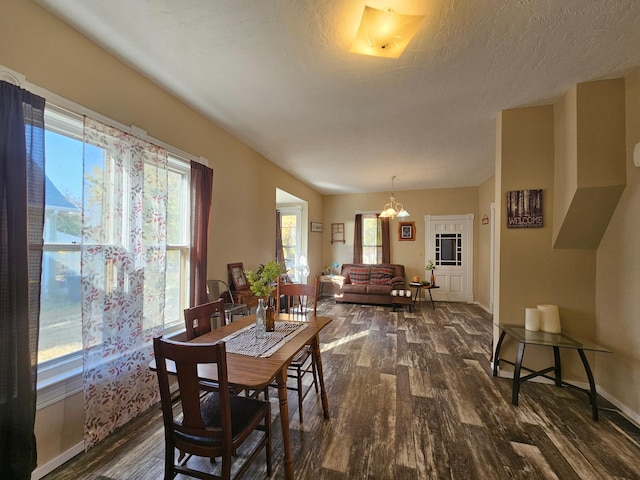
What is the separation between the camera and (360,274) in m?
6.59

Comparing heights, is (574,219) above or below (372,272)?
above

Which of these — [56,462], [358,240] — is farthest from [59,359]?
[358,240]

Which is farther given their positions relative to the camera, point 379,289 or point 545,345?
point 379,289

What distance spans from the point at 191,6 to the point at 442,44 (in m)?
1.62

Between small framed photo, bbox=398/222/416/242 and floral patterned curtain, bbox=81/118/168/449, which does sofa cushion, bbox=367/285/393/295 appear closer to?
small framed photo, bbox=398/222/416/242

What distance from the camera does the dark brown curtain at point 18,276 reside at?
134 centimetres

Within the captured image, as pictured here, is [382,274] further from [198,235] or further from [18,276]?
[18,276]

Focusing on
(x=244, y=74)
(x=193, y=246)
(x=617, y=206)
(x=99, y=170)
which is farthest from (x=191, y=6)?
(x=617, y=206)

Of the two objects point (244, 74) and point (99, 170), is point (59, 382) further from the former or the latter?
point (244, 74)

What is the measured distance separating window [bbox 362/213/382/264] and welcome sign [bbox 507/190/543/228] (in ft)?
14.0

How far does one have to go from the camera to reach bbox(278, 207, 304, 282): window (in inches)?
249

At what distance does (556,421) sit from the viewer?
82.4 inches

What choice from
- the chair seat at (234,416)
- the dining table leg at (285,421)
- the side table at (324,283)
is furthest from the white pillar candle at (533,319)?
the side table at (324,283)

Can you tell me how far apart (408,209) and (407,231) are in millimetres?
570
